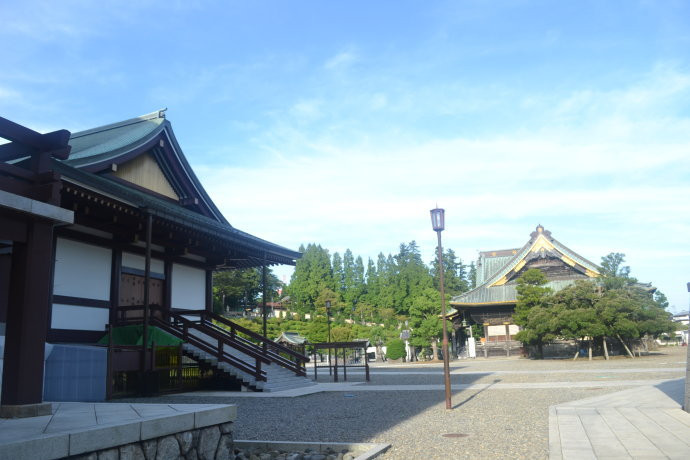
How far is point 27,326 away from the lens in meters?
5.16

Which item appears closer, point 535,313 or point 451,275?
point 535,313

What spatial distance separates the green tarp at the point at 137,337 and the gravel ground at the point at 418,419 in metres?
1.58

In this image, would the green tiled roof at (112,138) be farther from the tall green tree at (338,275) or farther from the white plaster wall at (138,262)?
the tall green tree at (338,275)

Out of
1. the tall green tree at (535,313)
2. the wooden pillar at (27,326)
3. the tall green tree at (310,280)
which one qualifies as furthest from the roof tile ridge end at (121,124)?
the tall green tree at (310,280)

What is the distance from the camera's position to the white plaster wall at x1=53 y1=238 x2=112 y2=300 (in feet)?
41.9

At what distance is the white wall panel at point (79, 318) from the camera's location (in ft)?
41.4

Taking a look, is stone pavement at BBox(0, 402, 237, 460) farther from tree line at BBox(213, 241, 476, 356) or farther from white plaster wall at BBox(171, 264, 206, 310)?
tree line at BBox(213, 241, 476, 356)

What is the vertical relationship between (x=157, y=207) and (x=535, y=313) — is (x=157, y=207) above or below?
above

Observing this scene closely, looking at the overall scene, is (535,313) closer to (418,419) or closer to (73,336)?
(418,419)

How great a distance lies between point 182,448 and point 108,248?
422 inches

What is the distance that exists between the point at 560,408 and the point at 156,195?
42.7 ft

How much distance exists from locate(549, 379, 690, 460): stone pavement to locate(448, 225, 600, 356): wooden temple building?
25068 millimetres

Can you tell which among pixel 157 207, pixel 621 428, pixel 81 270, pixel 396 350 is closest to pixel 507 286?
pixel 396 350

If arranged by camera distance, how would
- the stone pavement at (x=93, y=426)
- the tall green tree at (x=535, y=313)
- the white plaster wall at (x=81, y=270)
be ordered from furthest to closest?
the tall green tree at (x=535, y=313) → the white plaster wall at (x=81, y=270) → the stone pavement at (x=93, y=426)
